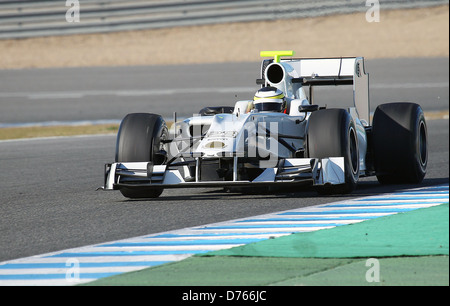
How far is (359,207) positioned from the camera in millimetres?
8945

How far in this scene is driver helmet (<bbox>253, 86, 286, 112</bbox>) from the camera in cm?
1055

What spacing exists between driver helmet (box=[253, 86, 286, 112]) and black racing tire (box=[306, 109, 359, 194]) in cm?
77

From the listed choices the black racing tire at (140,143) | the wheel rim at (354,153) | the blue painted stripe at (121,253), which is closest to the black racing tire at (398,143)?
the wheel rim at (354,153)

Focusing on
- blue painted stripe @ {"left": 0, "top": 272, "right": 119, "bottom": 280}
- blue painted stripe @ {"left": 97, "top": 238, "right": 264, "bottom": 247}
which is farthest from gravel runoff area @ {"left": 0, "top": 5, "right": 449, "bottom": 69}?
blue painted stripe @ {"left": 0, "top": 272, "right": 119, "bottom": 280}

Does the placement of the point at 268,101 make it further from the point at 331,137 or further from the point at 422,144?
the point at 422,144

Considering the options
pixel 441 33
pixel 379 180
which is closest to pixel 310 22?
pixel 441 33

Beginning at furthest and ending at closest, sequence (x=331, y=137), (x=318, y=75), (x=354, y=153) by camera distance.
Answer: (x=318, y=75), (x=354, y=153), (x=331, y=137)

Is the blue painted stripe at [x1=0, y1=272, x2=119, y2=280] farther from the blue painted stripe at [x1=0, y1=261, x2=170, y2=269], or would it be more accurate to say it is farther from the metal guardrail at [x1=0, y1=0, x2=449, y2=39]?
the metal guardrail at [x1=0, y1=0, x2=449, y2=39]

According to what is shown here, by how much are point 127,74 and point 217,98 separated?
609cm

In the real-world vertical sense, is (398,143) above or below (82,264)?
above

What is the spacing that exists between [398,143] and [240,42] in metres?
22.4

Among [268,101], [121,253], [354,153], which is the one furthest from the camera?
[268,101]

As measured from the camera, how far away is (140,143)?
1005cm

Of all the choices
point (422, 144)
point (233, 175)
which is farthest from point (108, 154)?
point (233, 175)
